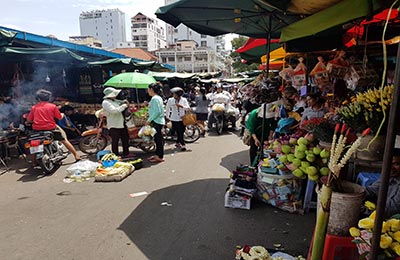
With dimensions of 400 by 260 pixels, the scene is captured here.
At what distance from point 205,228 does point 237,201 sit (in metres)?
0.77

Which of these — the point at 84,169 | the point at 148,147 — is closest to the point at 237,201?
the point at 84,169

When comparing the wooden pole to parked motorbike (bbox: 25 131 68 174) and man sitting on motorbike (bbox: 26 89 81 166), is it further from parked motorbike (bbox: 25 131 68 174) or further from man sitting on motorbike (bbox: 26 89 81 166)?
man sitting on motorbike (bbox: 26 89 81 166)

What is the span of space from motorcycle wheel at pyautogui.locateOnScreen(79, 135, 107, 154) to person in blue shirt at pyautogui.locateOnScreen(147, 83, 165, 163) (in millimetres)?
1696

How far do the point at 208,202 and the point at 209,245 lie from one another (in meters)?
1.24

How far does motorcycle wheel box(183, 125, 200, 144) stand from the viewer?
9.44 m

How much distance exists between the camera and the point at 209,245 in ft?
10.7

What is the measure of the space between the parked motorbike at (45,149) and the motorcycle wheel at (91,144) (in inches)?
43.5

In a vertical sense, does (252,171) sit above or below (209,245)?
above

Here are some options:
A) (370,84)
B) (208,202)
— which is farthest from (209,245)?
(370,84)

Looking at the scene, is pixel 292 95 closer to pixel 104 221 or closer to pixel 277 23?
pixel 277 23

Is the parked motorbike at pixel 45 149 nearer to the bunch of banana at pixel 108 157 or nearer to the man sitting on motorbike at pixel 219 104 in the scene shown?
the bunch of banana at pixel 108 157

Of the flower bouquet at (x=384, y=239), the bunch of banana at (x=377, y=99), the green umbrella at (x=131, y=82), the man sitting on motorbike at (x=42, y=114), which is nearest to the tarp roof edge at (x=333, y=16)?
the bunch of banana at (x=377, y=99)

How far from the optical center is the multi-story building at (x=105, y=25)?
373 feet

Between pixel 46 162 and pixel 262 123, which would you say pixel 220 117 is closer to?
pixel 262 123
